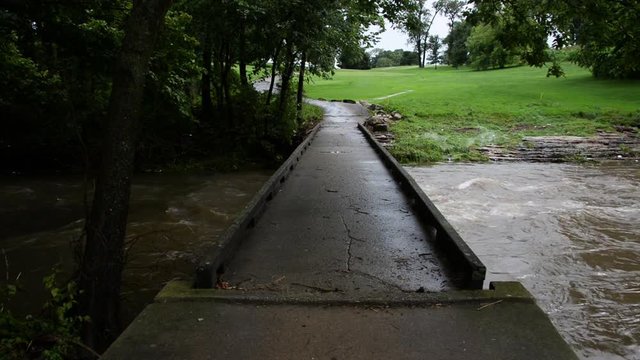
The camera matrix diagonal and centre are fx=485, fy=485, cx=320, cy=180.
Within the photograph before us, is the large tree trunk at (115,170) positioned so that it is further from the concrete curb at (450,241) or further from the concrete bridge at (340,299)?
the concrete curb at (450,241)

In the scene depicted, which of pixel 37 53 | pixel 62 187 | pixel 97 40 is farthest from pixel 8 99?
pixel 97 40

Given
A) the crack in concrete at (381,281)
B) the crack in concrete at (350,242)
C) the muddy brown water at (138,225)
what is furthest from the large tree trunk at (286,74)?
the crack in concrete at (381,281)

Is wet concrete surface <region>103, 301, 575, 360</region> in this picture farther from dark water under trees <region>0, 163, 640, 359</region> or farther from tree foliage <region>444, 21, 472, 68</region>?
tree foliage <region>444, 21, 472, 68</region>

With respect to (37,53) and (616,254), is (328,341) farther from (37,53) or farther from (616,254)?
(37,53)

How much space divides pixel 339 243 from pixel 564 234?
6.61 metres

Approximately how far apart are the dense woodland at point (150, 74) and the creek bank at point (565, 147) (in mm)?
3743

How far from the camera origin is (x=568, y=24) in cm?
770

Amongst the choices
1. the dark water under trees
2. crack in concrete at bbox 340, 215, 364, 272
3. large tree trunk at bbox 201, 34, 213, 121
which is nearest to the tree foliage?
the dark water under trees

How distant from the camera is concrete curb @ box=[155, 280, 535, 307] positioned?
4168mm

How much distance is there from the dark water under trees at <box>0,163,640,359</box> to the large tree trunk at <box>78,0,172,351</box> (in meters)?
1.23

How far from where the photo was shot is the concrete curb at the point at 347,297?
4168 millimetres

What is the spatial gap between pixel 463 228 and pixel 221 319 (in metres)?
8.33

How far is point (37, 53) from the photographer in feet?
52.7

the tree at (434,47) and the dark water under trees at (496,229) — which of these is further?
the tree at (434,47)
